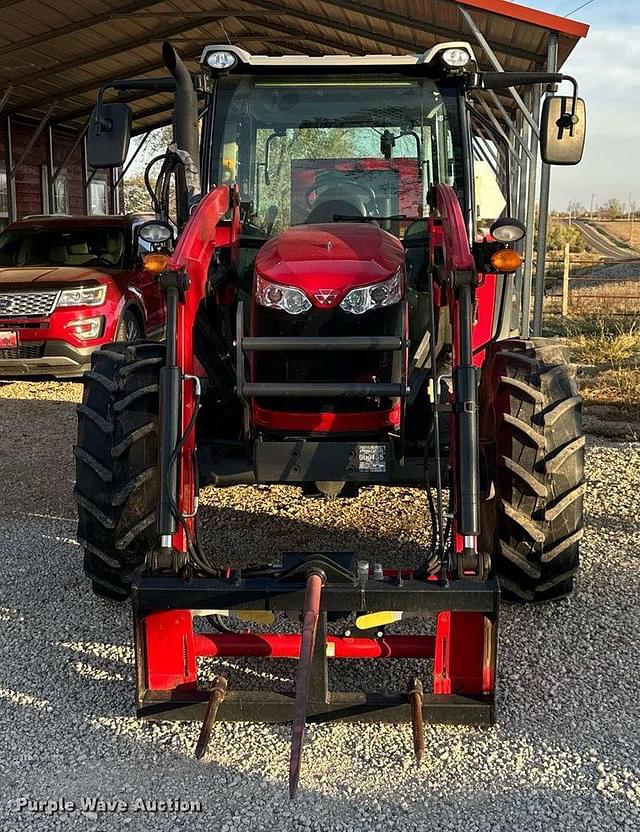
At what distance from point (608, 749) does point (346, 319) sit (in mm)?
1906

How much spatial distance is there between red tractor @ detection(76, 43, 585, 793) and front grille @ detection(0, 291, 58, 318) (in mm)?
4923

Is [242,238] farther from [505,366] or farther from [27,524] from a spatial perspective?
[27,524]

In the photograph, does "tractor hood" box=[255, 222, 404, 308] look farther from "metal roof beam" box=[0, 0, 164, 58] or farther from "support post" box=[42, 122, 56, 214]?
"support post" box=[42, 122, 56, 214]

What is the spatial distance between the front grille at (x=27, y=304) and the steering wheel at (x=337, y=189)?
18.3ft

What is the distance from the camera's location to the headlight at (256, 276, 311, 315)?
12.6ft

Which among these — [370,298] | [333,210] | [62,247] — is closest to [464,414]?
[370,298]

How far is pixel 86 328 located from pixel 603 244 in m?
40.3

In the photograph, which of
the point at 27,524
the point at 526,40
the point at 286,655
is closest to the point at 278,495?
the point at 27,524

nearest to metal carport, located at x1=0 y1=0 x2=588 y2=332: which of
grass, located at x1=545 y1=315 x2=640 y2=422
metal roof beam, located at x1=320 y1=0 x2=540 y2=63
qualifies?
metal roof beam, located at x1=320 y1=0 x2=540 y2=63

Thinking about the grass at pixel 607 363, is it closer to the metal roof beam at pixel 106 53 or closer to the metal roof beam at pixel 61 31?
the metal roof beam at pixel 106 53

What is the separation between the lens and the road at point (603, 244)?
38625mm

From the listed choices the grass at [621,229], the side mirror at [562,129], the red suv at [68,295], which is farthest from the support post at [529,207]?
the grass at [621,229]

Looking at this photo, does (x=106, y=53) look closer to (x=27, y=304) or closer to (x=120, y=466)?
(x=27, y=304)

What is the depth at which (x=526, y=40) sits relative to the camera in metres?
10.9
